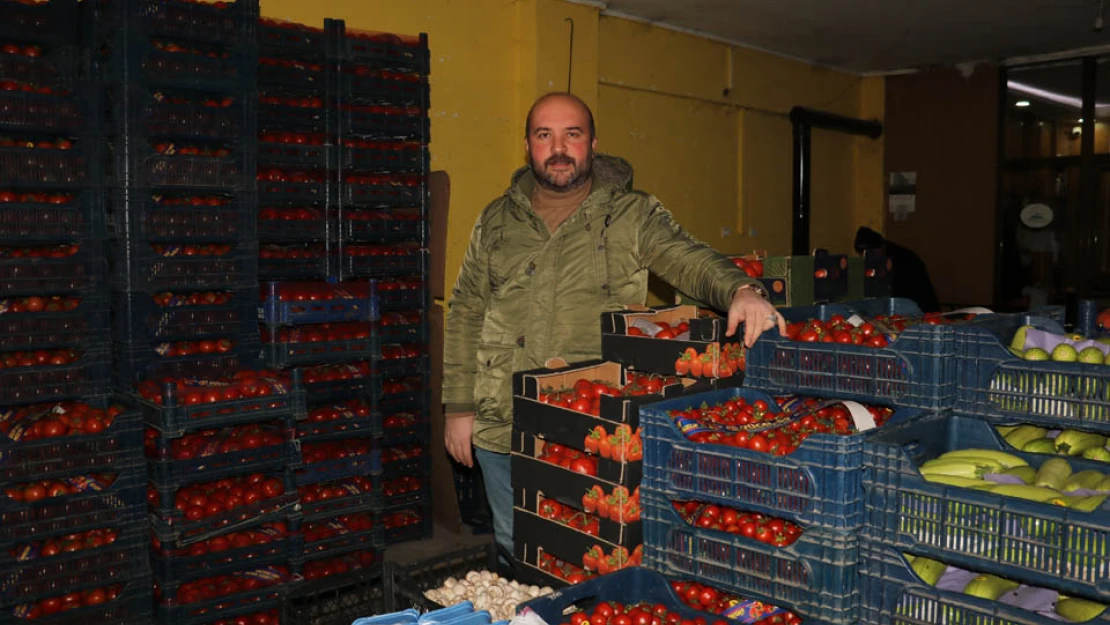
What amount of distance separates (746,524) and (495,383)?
125 cm

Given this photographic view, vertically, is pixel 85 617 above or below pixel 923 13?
below

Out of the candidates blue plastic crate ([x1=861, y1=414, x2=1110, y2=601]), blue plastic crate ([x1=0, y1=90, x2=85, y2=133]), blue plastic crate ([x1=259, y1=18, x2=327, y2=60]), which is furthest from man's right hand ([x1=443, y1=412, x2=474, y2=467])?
blue plastic crate ([x1=259, y1=18, x2=327, y2=60])

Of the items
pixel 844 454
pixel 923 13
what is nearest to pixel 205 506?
pixel 844 454

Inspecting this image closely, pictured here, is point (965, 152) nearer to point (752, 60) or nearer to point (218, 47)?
point (752, 60)

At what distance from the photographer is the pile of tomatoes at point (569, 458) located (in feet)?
9.63

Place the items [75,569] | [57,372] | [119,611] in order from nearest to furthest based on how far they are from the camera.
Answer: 1. [75,569]
2. [119,611]
3. [57,372]

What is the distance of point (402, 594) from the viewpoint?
312cm

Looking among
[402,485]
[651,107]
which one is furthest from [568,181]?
[651,107]

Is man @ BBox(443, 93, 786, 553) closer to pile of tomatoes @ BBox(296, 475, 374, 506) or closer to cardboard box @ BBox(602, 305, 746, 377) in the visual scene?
cardboard box @ BBox(602, 305, 746, 377)

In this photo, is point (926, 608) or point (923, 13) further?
point (923, 13)

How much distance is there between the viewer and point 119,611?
4.01 metres

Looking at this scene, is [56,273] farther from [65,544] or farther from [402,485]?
[402,485]

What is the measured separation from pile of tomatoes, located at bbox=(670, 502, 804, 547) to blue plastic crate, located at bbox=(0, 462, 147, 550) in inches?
101

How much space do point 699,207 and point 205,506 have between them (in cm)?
568
